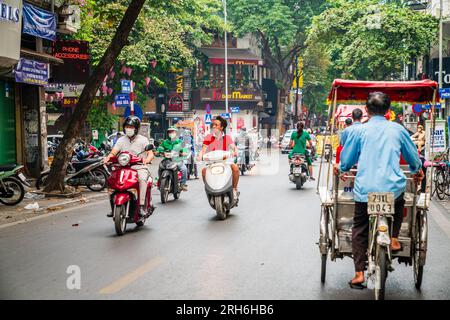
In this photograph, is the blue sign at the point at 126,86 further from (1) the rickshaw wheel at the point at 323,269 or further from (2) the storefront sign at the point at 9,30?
(1) the rickshaw wheel at the point at 323,269

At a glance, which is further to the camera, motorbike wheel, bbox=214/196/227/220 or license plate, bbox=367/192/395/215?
motorbike wheel, bbox=214/196/227/220

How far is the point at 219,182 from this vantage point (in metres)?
11.7

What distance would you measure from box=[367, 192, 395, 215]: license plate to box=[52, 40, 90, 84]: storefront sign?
1495cm

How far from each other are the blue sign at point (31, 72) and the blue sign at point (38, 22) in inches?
29.9

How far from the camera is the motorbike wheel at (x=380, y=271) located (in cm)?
552

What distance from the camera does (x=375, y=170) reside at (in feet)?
19.1

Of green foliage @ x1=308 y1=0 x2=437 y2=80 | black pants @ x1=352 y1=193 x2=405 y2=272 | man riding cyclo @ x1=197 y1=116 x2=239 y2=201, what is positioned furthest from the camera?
green foliage @ x1=308 y1=0 x2=437 y2=80

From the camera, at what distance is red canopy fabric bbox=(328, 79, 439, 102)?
7.70m

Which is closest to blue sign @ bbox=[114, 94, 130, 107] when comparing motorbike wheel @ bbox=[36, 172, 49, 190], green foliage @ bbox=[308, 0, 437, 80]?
motorbike wheel @ bbox=[36, 172, 49, 190]

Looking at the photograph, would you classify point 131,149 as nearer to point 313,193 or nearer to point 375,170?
point 375,170

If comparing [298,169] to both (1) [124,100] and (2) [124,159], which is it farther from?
(2) [124,159]

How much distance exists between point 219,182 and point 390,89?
13.5 ft

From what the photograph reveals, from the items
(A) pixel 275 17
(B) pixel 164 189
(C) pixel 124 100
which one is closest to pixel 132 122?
(B) pixel 164 189

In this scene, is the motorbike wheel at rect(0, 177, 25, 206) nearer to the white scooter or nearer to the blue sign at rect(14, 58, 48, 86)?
the blue sign at rect(14, 58, 48, 86)
